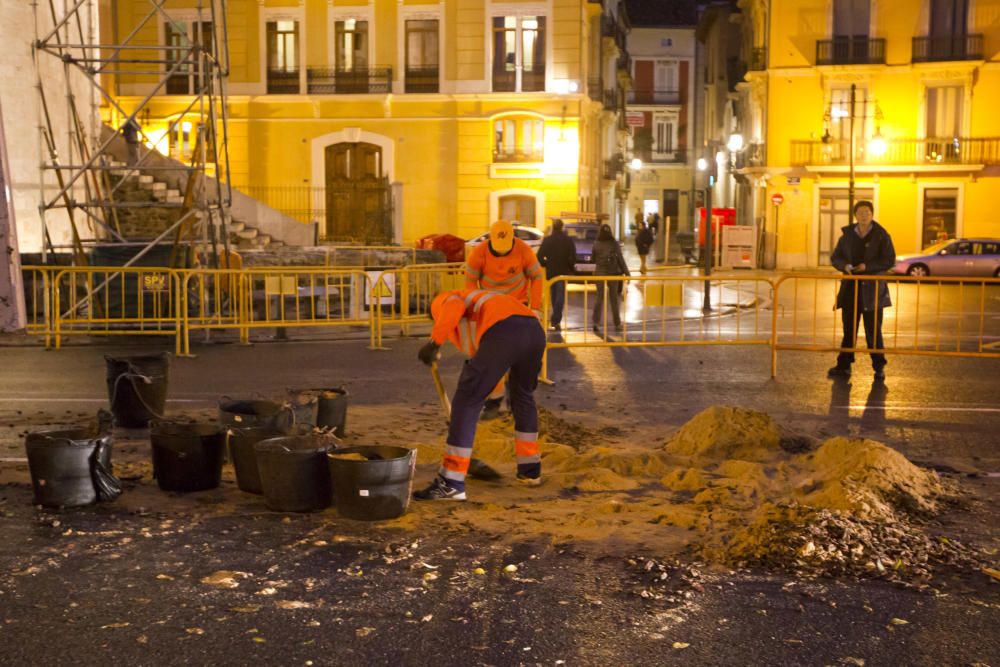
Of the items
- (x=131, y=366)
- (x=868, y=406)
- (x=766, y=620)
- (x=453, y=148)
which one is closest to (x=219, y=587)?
(x=766, y=620)

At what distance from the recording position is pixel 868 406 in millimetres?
11969

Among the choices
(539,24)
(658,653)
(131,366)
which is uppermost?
(539,24)

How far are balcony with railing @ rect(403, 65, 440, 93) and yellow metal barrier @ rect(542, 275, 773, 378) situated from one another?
1464 centimetres

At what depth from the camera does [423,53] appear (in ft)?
133

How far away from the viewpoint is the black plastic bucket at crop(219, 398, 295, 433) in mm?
8375

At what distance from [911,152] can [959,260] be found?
8.46 meters

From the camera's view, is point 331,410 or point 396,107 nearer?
point 331,410

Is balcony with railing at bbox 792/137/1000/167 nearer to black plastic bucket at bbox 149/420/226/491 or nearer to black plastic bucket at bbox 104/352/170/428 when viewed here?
black plastic bucket at bbox 104/352/170/428

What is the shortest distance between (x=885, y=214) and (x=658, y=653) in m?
40.7

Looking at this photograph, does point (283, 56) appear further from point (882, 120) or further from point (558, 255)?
point (558, 255)

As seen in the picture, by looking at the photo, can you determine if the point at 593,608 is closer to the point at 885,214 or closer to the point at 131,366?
the point at 131,366

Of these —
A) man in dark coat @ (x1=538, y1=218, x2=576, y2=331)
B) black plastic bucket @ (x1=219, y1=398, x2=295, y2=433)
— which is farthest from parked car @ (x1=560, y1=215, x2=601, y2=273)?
black plastic bucket @ (x1=219, y1=398, x2=295, y2=433)

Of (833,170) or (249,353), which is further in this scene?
(833,170)

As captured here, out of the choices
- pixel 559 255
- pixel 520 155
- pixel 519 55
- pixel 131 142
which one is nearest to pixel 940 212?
pixel 520 155
